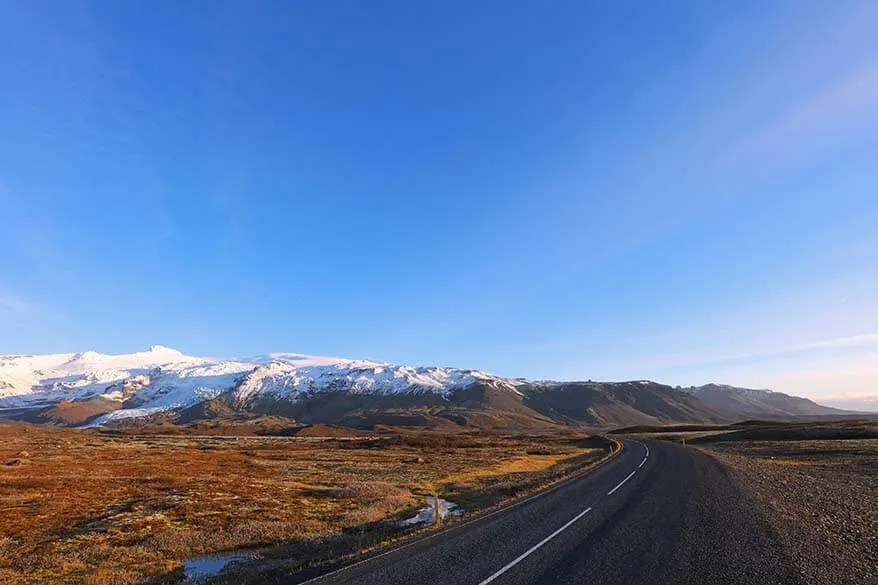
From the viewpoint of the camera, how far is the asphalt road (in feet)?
44.2

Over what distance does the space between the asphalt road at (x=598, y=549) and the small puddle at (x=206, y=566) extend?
5906mm

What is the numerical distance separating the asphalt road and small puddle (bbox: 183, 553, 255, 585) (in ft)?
19.4

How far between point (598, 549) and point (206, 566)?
46.0ft

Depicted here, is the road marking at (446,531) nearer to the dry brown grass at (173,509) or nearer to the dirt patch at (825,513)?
the dry brown grass at (173,509)

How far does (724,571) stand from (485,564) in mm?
6331

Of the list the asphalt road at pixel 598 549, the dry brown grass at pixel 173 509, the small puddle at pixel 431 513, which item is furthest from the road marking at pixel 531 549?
the dry brown grass at pixel 173 509

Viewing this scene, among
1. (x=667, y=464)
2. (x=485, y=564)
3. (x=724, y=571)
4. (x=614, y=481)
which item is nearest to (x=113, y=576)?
(x=485, y=564)

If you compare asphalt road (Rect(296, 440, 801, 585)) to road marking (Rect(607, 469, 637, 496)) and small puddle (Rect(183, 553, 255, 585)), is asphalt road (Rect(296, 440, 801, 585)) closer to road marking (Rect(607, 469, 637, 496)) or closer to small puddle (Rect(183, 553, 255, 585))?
road marking (Rect(607, 469, 637, 496))

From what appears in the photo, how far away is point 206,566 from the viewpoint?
62.3ft

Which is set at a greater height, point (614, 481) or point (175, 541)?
point (614, 481)

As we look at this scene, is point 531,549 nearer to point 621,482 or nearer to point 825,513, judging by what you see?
point 825,513

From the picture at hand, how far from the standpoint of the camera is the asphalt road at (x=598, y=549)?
13.5 metres

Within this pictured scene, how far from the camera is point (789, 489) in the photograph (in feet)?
95.5

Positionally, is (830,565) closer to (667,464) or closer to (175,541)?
(175,541)
